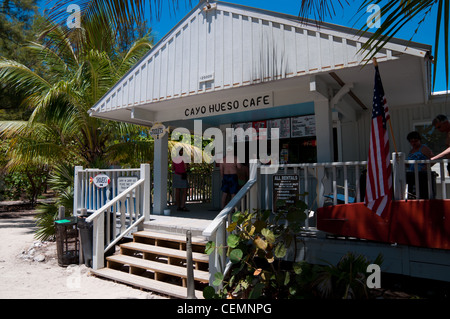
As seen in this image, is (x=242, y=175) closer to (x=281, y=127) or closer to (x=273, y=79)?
(x=281, y=127)

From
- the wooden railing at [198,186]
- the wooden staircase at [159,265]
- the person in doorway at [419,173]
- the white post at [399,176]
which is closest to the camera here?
the white post at [399,176]

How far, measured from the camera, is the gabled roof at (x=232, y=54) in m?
4.93

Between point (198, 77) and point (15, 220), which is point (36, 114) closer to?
point (198, 77)

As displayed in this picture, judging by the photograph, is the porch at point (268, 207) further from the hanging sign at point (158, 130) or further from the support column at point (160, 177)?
the hanging sign at point (158, 130)

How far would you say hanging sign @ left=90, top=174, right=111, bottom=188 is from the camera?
26.1 ft

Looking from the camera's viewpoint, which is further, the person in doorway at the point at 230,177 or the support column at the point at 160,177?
the support column at the point at 160,177

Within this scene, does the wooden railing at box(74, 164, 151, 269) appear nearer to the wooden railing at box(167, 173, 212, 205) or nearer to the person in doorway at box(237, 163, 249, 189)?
the person in doorway at box(237, 163, 249, 189)

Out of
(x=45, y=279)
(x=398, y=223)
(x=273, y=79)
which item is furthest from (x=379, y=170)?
(x=45, y=279)

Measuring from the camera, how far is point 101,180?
802 centimetres

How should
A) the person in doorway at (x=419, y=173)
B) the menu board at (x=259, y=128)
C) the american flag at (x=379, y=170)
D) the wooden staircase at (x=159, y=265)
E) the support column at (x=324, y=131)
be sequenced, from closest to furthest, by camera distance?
1. the american flag at (x=379, y=170)
2. the person in doorway at (x=419, y=173)
3. the wooden staircase at (x=159, y=265)
4. the support column at (x=324, y=131)
5. the menu board at (x=259, y=128)

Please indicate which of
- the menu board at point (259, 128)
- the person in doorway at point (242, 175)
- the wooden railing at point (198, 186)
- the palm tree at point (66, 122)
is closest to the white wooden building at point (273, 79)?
the menu board at point (259, 128)

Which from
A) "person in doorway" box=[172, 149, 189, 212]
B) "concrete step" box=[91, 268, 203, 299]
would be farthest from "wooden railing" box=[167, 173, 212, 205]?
"concrete step" box=[91, 268, 203, 299]

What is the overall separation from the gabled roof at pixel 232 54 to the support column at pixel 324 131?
968 millimetres
